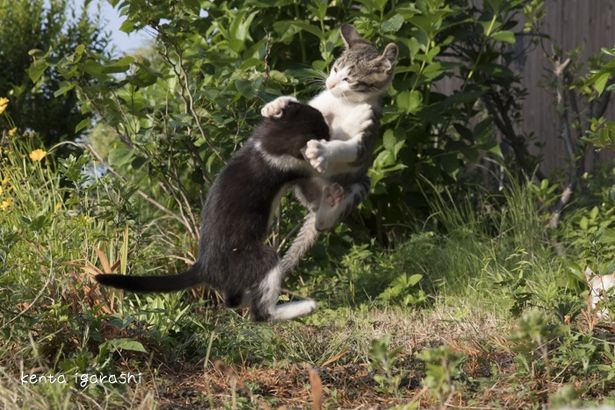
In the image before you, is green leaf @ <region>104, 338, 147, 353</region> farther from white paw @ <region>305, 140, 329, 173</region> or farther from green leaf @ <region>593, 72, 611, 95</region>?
green leaf @ <region>593, 72, 611, 95</region>

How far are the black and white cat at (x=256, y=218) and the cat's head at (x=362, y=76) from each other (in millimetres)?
230

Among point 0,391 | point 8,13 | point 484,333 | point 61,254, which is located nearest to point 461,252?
point 484,333

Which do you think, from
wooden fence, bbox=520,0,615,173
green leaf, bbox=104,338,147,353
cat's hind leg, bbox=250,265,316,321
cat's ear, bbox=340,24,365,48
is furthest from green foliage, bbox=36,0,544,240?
wooden fence, bbox=520,0,615,173

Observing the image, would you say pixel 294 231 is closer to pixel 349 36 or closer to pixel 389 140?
pixel 389 140

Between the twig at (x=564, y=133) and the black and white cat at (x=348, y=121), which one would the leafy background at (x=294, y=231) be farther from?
the black and white cat at (x=348, y=121)

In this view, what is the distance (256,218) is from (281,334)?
0.68m

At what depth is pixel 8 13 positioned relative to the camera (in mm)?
7809

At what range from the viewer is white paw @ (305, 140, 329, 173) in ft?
11.1

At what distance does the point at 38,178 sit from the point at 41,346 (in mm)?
2631

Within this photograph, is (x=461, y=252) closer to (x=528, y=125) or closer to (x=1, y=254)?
(x=1, y=254)

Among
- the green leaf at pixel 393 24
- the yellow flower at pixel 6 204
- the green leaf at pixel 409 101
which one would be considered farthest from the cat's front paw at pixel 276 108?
the yellow flower at pixel 6 204

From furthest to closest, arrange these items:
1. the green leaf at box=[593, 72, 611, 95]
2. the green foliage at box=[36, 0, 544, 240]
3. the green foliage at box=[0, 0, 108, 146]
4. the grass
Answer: the green foliage at box=[0, 0, 108, 146]
the green foliage at box=[36, 0, 544, 240]
the green leaf at box=[593, 72, 611, 95]
the grass

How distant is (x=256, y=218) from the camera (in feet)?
12.2

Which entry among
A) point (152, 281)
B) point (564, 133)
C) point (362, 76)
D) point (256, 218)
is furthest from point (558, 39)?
point (152, 281)
